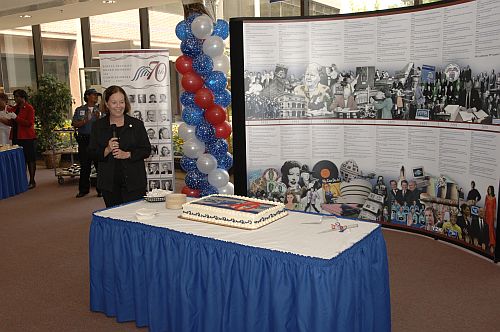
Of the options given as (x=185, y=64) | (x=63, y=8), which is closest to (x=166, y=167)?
(x=185, y=64)

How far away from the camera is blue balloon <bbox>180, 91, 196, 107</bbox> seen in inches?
200

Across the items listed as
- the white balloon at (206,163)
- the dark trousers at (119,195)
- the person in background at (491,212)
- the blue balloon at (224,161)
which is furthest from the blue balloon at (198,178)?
the person in background at (491,212)

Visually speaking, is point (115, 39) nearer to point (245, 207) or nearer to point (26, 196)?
point (26, 196)

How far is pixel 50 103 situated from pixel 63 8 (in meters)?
1.92

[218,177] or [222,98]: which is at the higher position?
[222,98]

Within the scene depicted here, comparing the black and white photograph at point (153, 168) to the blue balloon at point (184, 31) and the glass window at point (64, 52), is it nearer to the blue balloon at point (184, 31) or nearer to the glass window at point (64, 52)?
the blue balloon at point (184, 31)

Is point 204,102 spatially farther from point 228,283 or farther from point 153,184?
point 228,283

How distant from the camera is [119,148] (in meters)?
3.38

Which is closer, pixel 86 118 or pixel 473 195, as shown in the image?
pixel 473 195

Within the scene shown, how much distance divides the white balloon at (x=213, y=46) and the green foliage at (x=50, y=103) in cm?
510

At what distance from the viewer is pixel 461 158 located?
13.7 ft

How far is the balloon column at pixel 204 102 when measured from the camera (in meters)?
4.88

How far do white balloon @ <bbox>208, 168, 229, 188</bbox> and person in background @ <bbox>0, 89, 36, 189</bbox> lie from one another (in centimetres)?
376

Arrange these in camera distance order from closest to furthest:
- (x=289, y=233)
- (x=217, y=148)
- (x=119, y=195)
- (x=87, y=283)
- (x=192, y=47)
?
(x=289, y=233) < (x=119, y=195) < (x=87, y=283) < (x=192, y=47) < (x=217, y=148)
